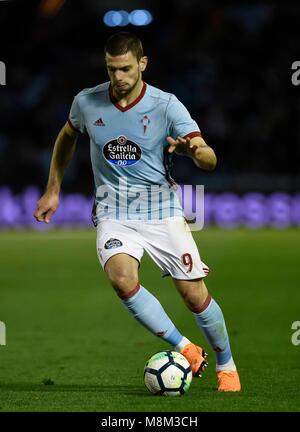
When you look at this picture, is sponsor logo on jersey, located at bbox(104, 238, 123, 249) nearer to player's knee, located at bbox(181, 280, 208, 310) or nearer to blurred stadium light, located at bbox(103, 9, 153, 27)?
player's knee, located at bbox(181, 280, 208, 310)

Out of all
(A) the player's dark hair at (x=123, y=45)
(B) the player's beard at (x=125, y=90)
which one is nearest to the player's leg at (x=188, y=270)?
(B) the player's beard at (x=125, y=90)

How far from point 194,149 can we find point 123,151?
0.64m

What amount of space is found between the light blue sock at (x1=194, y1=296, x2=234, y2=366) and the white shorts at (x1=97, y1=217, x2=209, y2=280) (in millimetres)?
236

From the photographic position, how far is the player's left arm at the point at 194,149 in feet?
18.7

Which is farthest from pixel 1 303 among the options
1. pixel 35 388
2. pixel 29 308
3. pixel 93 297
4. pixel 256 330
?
pixel 35 388

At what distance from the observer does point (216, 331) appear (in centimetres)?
621

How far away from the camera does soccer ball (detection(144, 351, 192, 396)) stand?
5.86 meters

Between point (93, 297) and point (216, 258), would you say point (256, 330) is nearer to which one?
point (93, 297)

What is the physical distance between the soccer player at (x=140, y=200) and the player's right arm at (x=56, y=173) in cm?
1

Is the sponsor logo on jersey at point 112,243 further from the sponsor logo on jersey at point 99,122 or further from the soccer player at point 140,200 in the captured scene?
the sponsor logo on jersey at point 99,122

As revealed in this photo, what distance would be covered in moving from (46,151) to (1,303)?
1076 centimetres

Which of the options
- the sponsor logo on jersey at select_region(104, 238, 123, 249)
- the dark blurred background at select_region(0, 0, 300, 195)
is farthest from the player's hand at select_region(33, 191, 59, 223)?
the dark blurred background at select_region(0, 0, 300, 195)

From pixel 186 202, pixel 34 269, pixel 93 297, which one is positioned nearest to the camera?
pixel 93 297

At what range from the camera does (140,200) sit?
6.29 meters
